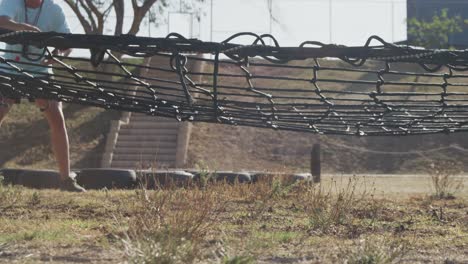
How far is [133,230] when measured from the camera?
343 cm

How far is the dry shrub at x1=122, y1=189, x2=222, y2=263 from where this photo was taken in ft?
9.77

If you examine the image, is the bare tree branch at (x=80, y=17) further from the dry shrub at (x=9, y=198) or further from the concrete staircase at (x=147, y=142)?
the dry shrub at (x=9, y=198)

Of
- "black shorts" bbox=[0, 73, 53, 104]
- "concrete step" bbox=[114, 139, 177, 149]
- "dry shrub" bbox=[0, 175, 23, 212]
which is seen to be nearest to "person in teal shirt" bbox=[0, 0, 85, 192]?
"dry shrub" bbox=[0, 175, 23, 212]

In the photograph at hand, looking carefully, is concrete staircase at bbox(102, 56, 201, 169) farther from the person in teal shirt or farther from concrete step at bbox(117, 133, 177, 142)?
the person in teal shirt

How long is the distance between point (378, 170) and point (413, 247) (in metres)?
16.6

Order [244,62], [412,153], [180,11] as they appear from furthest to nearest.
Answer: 1. [180,11]
2. [412,153]
3. [244,62]

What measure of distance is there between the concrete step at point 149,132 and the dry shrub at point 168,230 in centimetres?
1742

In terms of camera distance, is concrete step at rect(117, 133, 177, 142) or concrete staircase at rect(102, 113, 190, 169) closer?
concrete staircase at rect(102, 113, 190, 169)

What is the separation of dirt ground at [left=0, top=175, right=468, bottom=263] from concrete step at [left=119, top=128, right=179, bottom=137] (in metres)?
14.8

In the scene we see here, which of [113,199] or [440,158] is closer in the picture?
[113,199]

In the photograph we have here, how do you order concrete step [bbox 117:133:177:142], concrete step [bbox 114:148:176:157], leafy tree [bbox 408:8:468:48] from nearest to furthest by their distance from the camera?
1. concrete step [bbox 114:148:176:157]
2. concrete step [bbox 117:133:177:142]
3. leafy tree [bbox 408:8:468:48]

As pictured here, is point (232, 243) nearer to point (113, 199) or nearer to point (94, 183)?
point (113, 199)

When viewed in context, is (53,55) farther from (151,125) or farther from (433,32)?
(433,32)

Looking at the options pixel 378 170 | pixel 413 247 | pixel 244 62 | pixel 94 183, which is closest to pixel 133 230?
pixel 244 62
